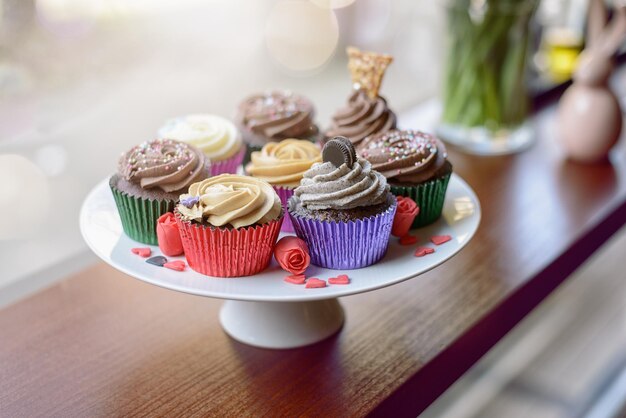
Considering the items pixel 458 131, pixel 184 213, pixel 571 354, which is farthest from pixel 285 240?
pixel 571 354

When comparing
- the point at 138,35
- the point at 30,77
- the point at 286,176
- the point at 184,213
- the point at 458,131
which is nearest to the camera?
the point at 184,213

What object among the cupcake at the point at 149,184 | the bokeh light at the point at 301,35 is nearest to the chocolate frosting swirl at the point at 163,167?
the cupcake at the point at 149,184

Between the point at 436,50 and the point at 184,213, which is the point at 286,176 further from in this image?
the point at 436,50

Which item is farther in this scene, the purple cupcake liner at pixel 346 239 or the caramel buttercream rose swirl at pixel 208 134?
the caramel buttercream rose swirl at pixel 208 134

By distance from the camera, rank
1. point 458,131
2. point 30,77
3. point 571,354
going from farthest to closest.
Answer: point 571,354, point 458,131, point 30,77

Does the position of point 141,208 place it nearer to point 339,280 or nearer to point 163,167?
point 163,167

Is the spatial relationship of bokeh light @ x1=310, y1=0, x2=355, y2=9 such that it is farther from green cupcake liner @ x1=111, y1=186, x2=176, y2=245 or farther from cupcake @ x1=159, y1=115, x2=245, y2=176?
green cupcake liner @ x1=111, y1=186, x2=176, y2=245

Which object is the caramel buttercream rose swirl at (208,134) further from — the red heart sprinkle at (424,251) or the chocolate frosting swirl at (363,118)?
the red heart sprinkle at (424,251)

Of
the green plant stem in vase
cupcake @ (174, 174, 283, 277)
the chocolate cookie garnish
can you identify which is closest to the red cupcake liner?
cupcake @ (174, 174, 283, 277)
